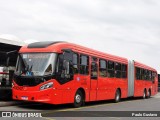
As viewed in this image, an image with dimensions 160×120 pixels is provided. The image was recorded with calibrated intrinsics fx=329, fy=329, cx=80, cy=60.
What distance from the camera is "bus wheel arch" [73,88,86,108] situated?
15.1 meters

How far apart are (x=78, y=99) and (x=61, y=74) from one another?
2.09 meters

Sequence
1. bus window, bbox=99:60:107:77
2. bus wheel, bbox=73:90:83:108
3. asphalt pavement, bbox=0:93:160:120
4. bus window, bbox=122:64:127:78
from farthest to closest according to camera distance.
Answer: bus window, bbox=122:64:127:78
bus window, bbox=99:60:107:77
bus wheel, bbox=73:90:83:108
asphalt pavement, bbox=0:93:160:120

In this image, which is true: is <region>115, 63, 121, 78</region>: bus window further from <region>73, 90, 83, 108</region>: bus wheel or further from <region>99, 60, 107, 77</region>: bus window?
<region>73, 90, 83, 108</region>: bus wheel

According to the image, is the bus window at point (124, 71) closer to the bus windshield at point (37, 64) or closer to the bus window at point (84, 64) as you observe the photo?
the bus window at point (84, 64)

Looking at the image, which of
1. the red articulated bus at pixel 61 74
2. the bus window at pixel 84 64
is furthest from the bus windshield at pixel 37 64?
the bus window at pixel 84 64

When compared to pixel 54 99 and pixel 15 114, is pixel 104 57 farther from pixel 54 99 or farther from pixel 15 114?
pixel 15 114

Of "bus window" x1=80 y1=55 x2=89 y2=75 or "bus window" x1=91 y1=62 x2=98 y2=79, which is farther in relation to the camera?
"bus window" x1=91 y1=62 x2=98 y2=79

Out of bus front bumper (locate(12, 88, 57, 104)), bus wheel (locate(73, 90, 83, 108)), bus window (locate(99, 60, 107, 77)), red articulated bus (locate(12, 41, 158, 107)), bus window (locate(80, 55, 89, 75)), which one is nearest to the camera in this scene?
bus front bumper (locate(12, 88, 57, 104))

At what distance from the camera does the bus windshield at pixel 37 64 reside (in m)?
13.4

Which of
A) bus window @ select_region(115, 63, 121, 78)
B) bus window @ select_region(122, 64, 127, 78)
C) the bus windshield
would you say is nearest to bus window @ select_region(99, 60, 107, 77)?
bus window @ select_region(115, 63, 121, 78)

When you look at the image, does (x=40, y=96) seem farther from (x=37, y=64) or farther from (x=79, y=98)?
(x=79, y=98)

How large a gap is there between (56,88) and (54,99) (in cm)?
46

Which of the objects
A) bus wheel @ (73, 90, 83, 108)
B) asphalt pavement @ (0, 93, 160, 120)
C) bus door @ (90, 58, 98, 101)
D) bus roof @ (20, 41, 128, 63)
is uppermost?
bus roof @ (20, 41, 128, 63)

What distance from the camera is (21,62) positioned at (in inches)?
562
